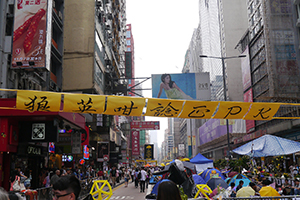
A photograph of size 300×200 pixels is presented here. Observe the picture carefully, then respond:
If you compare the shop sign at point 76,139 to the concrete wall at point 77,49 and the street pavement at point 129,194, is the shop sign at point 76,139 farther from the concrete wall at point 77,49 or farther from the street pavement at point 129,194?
the concrete wall at point 77,49

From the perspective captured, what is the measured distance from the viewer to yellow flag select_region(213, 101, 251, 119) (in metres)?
11.4

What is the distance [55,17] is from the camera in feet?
73.8

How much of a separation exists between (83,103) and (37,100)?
1530 millimetres

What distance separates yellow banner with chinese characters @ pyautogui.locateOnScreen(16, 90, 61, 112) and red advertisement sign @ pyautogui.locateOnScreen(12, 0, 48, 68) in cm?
582

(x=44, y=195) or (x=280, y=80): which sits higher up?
(x=280, y=80)

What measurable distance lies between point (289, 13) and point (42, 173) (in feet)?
92.6

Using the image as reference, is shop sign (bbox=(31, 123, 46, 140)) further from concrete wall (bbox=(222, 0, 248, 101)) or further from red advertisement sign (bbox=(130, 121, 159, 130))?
concrete wall (bbox=(222, 0, 248, 101))

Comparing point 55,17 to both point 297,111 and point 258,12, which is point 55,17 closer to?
point 297,111

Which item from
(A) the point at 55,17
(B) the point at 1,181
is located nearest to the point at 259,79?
(A) the point at 55,17

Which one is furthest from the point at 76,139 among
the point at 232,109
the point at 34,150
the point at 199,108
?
the point at 232,109

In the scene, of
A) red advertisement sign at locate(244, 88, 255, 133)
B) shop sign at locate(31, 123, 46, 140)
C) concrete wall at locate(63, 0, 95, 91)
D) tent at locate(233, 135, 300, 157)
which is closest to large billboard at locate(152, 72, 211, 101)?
concrete wall at locate(63, 0, 95, 91)

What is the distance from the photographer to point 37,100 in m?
10.4

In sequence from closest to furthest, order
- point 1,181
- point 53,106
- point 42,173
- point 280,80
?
point 53,106 < point 1,181 < point 42,173 < point 280,80

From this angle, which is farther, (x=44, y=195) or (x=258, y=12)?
(x=258, y=12)
